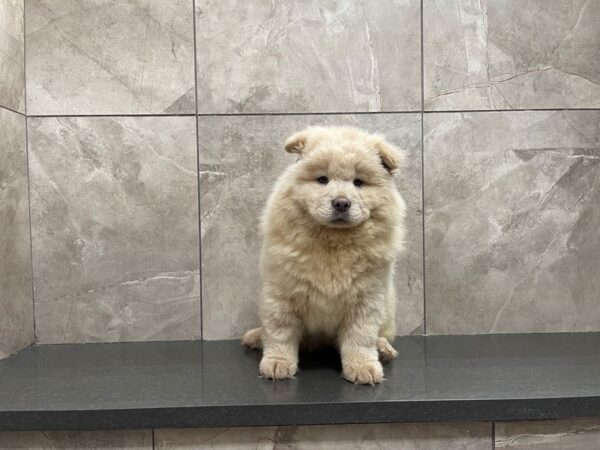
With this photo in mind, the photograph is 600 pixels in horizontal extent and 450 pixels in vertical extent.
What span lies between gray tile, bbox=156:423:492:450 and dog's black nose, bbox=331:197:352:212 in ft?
2.41

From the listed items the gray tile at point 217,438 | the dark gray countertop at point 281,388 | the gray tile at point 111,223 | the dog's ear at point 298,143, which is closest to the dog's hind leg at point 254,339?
the dark gray countertop at point 281,388

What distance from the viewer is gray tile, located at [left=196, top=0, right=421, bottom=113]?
7.87 ft

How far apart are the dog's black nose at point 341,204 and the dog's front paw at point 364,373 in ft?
1.91

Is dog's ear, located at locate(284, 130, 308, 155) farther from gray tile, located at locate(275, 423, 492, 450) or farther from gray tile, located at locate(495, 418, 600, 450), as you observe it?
gray tile, located at locate(495, 418, 600, 450)

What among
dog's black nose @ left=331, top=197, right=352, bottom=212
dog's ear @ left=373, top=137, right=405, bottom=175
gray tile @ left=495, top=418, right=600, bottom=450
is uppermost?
dog's ear @ left=373, top=137, right=405, bottom=175

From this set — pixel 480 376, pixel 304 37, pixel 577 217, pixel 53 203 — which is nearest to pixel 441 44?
pixel 304 37

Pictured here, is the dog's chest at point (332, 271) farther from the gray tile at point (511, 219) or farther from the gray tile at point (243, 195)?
the gray tile at point (511, 219)

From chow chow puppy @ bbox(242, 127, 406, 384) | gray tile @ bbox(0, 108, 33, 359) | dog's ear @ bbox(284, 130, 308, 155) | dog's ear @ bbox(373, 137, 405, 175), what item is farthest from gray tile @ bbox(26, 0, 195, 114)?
dog's ear @ bbox(373, 137, 405, 175)

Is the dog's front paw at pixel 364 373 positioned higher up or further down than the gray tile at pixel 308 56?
further down

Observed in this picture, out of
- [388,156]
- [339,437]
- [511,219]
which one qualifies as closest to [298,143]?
[388,156]

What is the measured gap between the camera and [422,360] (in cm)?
210

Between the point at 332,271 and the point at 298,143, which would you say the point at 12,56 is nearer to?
the point at 298,143

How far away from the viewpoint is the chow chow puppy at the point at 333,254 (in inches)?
71.6

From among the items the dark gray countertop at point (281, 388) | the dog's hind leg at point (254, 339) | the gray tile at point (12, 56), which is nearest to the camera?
the dark gray countertop at point (281, 388)
